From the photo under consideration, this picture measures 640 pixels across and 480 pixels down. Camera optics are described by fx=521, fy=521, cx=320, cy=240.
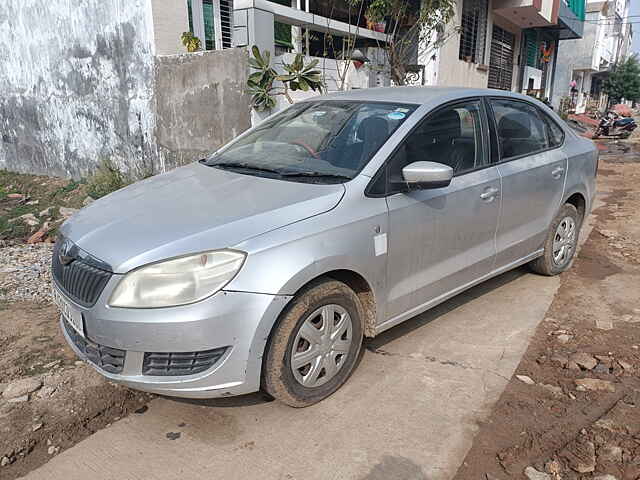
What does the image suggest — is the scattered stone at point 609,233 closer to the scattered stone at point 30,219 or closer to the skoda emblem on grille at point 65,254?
the skoda emblem on grille at point 65,254

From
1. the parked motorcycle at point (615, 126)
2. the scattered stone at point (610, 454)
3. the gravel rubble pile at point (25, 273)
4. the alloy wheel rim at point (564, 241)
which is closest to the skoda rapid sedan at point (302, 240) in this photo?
the alloy wheel rim at point (564, 241)

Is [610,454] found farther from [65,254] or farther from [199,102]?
[199,102]

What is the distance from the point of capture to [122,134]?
27.0ft

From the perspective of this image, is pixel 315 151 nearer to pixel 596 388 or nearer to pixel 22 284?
pixel 596 388

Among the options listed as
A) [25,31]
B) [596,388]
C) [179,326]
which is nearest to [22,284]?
[179,326]

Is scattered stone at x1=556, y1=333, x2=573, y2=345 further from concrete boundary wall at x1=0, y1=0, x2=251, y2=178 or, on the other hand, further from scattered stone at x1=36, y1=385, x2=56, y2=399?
concrete boundary wall at x1=0, y1=0, x2=251, y2=178

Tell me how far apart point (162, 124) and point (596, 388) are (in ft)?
21.9

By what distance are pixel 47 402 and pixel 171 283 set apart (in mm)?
1232

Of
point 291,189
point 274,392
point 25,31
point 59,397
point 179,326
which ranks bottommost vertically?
point 59,397

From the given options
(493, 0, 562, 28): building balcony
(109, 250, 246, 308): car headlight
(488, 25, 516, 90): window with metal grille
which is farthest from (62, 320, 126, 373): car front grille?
(488, 25, 516, 90): window with metal grille

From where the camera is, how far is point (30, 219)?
7.32m

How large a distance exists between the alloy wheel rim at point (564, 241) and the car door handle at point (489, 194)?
1.19 meters

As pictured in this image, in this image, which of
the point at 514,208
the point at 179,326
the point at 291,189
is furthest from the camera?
the point at 514,208

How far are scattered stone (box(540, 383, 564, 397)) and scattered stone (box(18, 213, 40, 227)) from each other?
6682 millimetres
